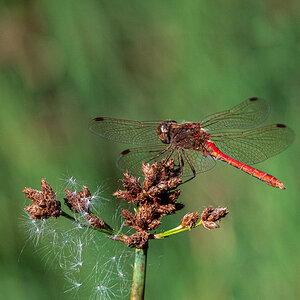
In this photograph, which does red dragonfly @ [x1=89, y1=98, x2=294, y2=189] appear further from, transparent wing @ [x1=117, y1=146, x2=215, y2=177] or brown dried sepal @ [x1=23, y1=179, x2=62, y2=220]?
brown dried sepal @ [x1=23, y1=179, x2=62, y2=220]

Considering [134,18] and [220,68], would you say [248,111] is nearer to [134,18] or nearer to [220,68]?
[220,68]

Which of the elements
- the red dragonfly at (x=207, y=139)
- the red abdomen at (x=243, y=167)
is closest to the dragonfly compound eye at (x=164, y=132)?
the red dragonfly at (x=207, y=139)

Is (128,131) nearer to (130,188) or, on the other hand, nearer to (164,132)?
(164,132)

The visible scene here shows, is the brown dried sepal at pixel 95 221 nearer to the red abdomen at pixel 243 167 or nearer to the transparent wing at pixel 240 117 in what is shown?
the red abdomen at pixel 243 167

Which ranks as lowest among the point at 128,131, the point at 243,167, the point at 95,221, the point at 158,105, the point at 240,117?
the point at 95,221

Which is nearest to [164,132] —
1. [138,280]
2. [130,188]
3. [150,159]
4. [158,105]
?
[150,159]

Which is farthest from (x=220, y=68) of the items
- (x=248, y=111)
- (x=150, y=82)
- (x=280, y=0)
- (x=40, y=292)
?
(x=40, y=292)

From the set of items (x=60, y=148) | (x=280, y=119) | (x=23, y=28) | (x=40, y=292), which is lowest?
(x=40, y=292)

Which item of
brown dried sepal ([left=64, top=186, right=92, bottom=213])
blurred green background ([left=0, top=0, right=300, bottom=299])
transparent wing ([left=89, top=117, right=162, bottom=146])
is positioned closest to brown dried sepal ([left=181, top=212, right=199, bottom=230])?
brown dried sepal ([left=64, top=186, right=92, bottom=213])
